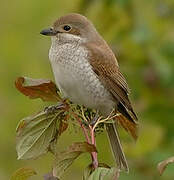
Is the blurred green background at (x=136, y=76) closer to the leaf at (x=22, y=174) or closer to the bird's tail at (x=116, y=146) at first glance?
the bird's tail at (x=116, y=146)

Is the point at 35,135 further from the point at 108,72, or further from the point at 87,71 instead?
the point at 108,72

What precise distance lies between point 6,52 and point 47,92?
158 inches

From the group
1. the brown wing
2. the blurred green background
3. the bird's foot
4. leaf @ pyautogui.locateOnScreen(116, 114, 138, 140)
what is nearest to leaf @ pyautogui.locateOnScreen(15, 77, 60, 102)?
the bird's foot

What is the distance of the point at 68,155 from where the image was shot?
3.24 m

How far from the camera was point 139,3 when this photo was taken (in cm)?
588

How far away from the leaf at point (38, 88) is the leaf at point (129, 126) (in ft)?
1.68

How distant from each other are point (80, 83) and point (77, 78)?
0.14 ft

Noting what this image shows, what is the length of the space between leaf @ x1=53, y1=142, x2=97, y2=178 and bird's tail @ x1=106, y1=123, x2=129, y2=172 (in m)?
1.24

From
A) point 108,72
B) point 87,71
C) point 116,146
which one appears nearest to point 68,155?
point 116,146

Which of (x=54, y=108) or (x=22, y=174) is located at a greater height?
(x=54, y=108)

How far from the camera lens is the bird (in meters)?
4.71

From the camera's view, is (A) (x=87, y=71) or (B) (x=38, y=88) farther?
(A) (x=87, y=71)

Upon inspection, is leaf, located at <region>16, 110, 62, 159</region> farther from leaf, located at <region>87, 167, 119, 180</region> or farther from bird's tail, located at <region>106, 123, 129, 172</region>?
bird's tail, located at <region>106, 123, 129, 172</region>

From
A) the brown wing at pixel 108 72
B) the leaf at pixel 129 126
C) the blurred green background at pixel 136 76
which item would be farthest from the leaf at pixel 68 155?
the blurred green background at pixel 136 76
